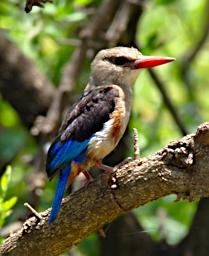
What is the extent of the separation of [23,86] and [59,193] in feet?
7.14

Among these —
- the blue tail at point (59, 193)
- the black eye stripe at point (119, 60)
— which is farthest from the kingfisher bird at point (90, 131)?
the black eye stripe at point (119, 60)

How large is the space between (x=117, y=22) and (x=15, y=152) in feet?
3.76

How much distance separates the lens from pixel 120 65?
16.3ft

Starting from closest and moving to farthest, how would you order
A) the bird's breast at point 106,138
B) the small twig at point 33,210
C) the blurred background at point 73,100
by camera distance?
1. the small twig at point 33,210
2. the bird's breast at point 106,138
3. the blurred background at point 73,100

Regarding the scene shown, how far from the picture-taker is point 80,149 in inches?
175

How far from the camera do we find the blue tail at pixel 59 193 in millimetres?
3834

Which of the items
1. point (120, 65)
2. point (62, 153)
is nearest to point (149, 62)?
point (120, 65)

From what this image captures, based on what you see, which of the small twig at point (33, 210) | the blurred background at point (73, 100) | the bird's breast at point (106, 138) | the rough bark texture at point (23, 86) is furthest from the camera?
the rough bark texture at point (23, 86)

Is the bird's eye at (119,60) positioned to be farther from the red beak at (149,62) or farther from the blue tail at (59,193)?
the blue tail at (59,193)

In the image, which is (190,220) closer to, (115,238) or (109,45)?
(115,238)

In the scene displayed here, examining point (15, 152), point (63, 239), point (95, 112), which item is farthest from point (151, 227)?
point (63, 239)

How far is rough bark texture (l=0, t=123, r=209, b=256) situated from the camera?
11.7ft

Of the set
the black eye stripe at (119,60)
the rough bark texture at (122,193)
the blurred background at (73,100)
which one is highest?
the rough bark texture at (122,193)

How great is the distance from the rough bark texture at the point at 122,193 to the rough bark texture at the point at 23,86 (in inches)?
88.0
